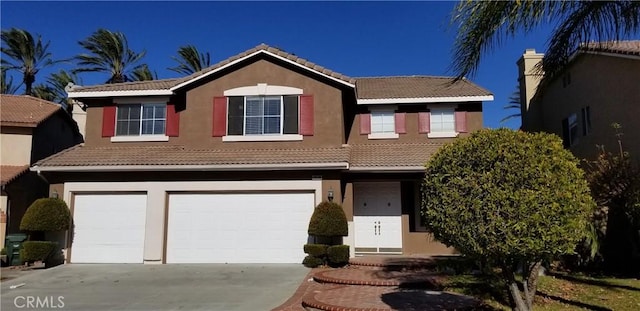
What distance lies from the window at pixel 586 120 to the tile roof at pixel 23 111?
20.5 meters

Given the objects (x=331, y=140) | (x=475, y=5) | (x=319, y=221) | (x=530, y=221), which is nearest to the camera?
(x=530, y=221)

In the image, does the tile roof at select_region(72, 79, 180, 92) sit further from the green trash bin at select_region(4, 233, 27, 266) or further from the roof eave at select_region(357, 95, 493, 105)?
the roof eave at select_region(357, 95, 493, 105)

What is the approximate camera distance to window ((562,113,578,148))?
1725cm

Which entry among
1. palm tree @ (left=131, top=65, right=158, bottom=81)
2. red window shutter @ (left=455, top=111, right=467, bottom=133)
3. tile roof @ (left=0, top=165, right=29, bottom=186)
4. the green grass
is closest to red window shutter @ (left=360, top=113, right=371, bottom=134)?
red window shutter @ (left=455, top=111, right=467, bottom=133)

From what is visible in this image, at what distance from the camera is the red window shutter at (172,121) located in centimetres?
1683

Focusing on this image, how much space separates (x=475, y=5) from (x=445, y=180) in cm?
237

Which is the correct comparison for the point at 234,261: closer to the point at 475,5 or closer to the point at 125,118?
the point at 125,118

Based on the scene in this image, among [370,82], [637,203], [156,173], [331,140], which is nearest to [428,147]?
[331,140]

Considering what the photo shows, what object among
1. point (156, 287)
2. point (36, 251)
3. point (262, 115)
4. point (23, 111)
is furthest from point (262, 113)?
point (23, 111)

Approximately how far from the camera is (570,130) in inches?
696

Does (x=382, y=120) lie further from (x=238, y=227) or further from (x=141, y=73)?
(x=141, y=73)

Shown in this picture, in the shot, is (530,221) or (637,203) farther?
(637,203)

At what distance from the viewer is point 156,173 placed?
50.3 ft

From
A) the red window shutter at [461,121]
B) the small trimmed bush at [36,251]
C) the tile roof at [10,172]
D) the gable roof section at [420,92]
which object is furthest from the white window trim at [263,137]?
the tile roof at [10,172]
